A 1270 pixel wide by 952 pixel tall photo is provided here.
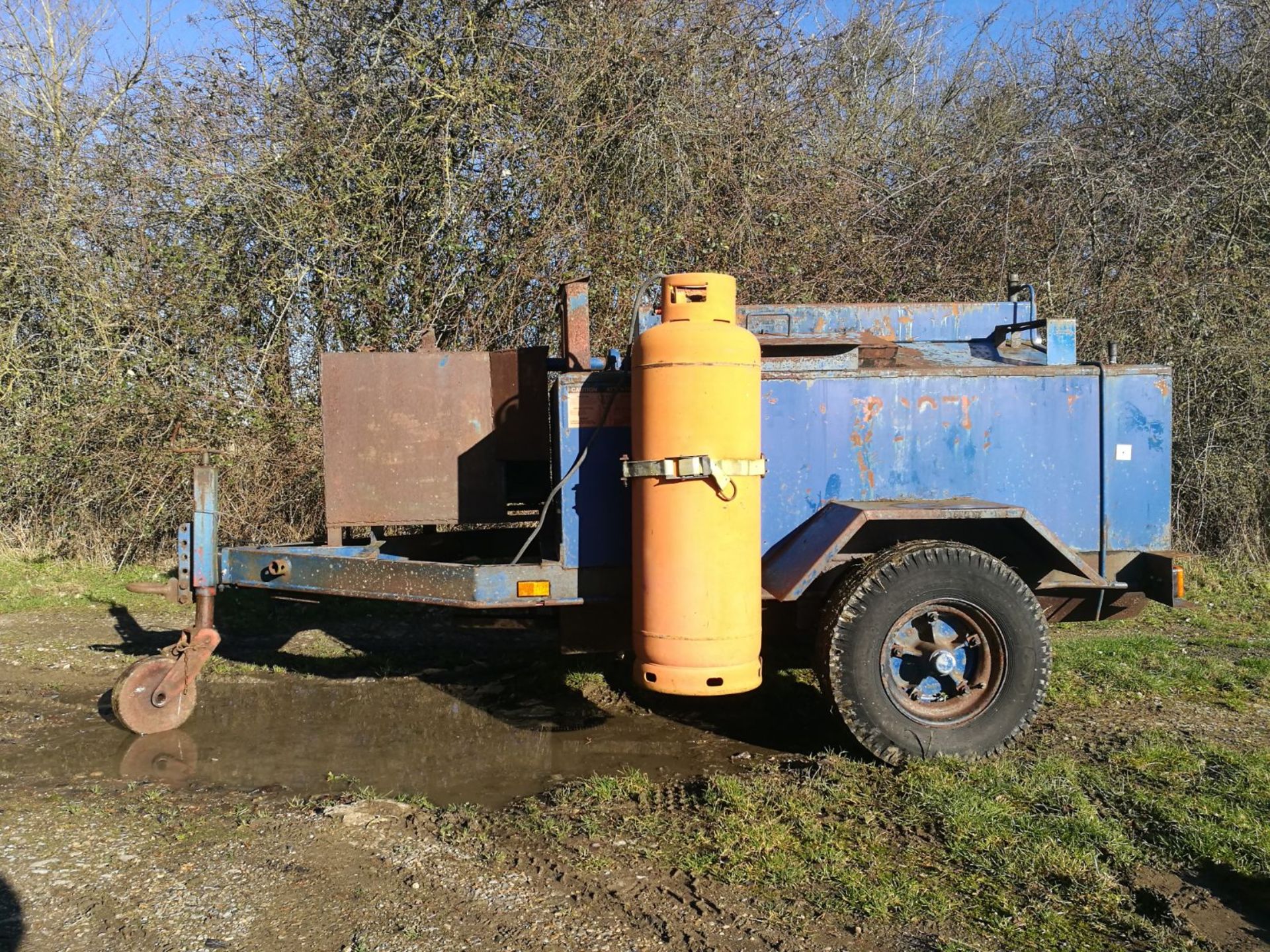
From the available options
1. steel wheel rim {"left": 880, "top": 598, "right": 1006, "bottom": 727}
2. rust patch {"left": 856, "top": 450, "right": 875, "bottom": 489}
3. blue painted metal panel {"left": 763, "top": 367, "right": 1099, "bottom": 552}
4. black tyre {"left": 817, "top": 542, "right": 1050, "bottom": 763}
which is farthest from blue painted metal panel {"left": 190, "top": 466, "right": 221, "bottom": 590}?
steel wheel rim {"left": 880, "top": 598, "right": 1006, "bottom": 727}

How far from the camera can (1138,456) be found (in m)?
4.25

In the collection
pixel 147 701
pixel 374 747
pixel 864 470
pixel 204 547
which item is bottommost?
pixel 374 747

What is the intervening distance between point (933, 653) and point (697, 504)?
1.22 m

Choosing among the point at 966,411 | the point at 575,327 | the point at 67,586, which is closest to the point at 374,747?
the point at 575,327

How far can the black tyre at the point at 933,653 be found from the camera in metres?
3.81

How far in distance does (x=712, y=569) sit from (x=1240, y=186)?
8555 millimetres

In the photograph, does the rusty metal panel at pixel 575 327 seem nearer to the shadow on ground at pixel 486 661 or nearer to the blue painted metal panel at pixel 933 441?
the blue painted metal panel at pixel 933 441

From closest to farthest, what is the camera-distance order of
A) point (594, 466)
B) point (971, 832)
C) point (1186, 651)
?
point (971, 832)
point (594, 466)
point (1186, 651)

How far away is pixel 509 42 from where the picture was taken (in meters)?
8.41

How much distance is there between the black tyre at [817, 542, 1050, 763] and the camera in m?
3.81

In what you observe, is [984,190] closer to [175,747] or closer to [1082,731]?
[1082,731]

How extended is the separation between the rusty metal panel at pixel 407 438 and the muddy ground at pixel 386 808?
2.73 ft

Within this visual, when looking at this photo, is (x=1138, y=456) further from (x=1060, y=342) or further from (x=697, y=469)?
(x=697, y=469)

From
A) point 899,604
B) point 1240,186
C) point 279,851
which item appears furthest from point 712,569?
point 1240,186
